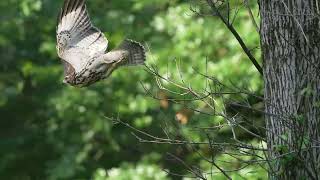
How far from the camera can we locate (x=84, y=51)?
622cm

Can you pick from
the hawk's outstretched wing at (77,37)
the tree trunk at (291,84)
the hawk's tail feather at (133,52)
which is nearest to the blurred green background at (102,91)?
the hawk's outstretched wing at (77,37)

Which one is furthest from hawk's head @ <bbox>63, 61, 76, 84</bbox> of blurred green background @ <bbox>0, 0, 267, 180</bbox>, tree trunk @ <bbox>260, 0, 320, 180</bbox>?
blurred green background @ <bbox>0, 0, 267, 180</bbox>

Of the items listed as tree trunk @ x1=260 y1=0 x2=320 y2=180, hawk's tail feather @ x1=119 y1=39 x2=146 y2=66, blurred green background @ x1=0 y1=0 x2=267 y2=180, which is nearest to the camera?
A: hawk's tail feather @ x1=119 y1=39 x2=146 y2=66

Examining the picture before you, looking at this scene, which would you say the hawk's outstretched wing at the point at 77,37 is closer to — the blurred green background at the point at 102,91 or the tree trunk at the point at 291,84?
the tree trunk at the point at 291,84

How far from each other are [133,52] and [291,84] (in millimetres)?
987

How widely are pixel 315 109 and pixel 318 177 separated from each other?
1.32 feet

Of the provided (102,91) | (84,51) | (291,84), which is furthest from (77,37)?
(102,91)

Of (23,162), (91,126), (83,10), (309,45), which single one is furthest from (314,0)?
(23,162)

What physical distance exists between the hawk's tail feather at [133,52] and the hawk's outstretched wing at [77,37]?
0.14 metres

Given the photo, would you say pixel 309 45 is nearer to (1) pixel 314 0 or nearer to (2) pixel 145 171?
(1) pixel 314 0

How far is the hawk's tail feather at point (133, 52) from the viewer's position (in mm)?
5815

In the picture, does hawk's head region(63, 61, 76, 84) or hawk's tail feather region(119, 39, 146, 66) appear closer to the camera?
hawk's head region(63, 61, 76, 84)

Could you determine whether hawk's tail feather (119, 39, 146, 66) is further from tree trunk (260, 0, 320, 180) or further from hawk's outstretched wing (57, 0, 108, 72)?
tree trunk (260, 0, 320, 180)

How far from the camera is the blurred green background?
12266mm
